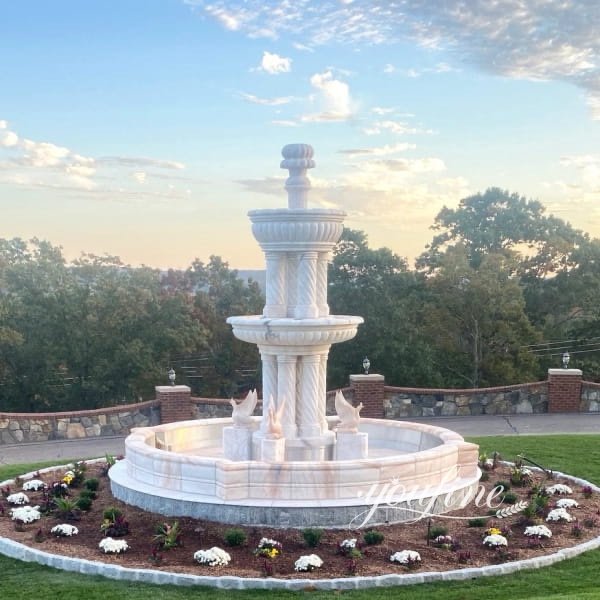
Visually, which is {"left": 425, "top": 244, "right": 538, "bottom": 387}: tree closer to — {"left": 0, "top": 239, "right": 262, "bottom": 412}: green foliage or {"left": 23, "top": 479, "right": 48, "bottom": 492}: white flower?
{"left": 0, "top": 239, "right": 262, "bottom": 412}: green foliage

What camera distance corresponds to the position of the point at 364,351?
28094 millimetres

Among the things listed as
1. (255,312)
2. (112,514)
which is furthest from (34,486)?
(255,312)

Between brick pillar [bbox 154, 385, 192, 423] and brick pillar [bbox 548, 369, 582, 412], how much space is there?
8.91 meters

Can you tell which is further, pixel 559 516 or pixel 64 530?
pixel 559 516

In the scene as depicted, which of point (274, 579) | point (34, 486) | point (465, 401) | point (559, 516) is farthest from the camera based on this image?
point (465, 401)

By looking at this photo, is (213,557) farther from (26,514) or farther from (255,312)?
(255,312)

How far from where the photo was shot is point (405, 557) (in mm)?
9031

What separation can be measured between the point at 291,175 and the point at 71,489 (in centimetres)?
558

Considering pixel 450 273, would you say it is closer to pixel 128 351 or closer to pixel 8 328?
pixel 128 351

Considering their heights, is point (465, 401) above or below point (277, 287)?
below

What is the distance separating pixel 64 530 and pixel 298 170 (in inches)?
225

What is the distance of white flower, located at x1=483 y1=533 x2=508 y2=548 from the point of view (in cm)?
957

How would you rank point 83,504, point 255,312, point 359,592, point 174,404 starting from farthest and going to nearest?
point 255,312, point 174,404, point 83,504, point 359,592

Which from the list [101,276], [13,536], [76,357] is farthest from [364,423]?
[101,276]
